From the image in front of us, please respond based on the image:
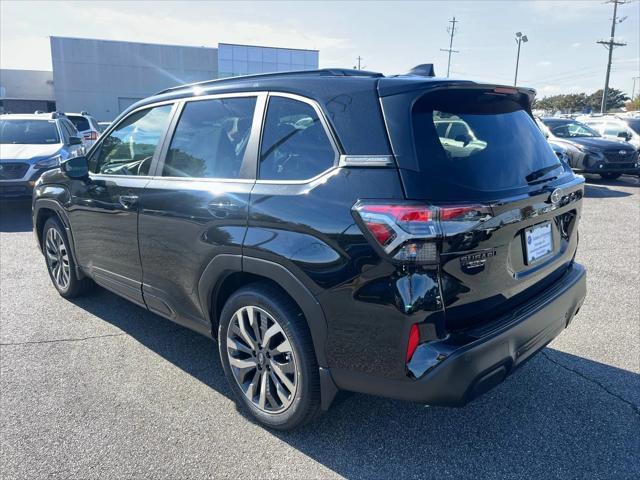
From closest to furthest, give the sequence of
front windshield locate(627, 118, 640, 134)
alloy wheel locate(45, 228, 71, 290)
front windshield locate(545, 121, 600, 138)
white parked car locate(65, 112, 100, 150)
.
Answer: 1. alloy wheel locate(45, 228, 71, 290)
2. front windshield locate(545, 121, 600, 138)
3. white parked car locate(65, 112, 100, 150)
4. front windshield locate(627, 118, 640, 134)

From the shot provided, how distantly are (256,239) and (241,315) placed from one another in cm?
50

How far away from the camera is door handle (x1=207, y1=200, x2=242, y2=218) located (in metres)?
2.77

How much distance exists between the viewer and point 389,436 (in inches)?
110

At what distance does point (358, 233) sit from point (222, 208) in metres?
0.97

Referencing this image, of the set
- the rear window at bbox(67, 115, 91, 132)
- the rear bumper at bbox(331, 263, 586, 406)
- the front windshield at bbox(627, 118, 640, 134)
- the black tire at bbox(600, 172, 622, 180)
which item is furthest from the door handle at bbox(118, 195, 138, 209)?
the front windshield at bbox(627, 118, 640, 134)

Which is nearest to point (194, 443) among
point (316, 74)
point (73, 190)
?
point (316, 74)

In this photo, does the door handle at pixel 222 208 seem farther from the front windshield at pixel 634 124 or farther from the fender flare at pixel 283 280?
the front windshield at pixel 634 124

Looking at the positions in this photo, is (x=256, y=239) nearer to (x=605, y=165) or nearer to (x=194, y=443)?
(x=194, y=443)

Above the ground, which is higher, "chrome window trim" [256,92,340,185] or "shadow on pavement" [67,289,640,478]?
"chrome window trim" [256,92,340,185]

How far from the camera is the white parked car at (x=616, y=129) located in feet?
50.8

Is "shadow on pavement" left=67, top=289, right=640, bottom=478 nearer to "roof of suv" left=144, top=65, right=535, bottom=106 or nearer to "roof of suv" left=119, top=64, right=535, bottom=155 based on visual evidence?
"roof of suv" left=119, top=64, right=535, bottom=155

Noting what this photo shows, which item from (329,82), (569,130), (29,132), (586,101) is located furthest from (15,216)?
(586,101)

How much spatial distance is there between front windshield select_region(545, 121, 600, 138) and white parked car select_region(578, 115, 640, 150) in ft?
4.34

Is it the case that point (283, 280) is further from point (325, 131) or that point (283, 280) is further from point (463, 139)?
point (463, 139)
